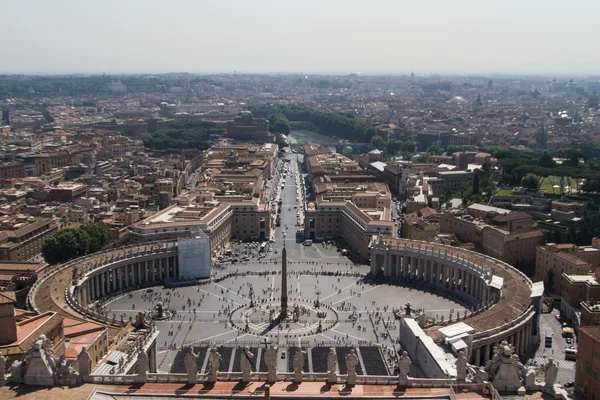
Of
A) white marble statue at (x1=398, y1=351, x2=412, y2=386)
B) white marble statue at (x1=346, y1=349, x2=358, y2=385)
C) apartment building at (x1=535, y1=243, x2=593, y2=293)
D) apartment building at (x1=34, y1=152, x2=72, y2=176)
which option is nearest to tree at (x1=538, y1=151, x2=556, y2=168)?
apartment building at (x1=535, y1=243, x2=593, y2=293)

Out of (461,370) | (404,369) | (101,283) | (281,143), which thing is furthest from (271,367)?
(281,143)

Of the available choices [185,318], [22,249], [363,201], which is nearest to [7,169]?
[22,249]

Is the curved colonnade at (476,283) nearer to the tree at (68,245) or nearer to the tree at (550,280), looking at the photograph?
the tree at (550,280)

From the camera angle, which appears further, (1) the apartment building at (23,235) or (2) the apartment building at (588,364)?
(1) the apartment building at (23,235)

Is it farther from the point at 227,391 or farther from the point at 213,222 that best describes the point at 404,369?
the point at 213,222

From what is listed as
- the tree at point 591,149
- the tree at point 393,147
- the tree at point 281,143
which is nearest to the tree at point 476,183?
the tree at point 591,149

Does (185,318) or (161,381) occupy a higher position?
(161,381)

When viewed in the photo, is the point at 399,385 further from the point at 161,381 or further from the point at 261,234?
the point at 261,234
